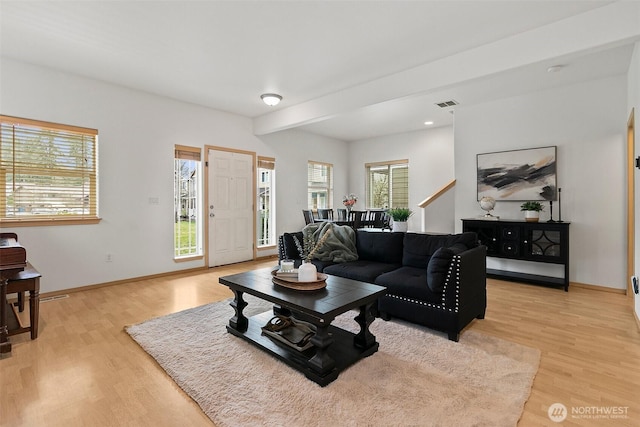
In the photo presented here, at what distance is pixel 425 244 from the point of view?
336 centimetres

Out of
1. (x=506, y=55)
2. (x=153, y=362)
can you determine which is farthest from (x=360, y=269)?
(x=506, y=55)

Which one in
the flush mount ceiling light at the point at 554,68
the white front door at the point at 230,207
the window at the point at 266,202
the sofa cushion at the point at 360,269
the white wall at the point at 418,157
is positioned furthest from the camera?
the white wall at the point at 418,157

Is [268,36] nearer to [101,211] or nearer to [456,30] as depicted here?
[456,30]

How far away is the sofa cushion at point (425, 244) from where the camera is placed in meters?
3.17

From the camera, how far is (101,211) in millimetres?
4234

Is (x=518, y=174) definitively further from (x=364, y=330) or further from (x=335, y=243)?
(x=364, y=330)

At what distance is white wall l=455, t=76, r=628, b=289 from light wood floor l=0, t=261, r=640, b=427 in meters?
0.54

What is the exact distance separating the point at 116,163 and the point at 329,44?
10.7 feet

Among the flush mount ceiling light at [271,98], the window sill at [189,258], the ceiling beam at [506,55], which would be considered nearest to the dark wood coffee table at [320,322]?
the ceiling beam at [506,55]

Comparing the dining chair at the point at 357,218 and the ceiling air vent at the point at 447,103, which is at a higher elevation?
the ceiling air vent at the point at 447,103

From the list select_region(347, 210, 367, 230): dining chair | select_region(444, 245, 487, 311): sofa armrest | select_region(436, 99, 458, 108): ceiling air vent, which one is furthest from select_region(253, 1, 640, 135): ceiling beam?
select_region(347, 210, 367, 230): dining chair

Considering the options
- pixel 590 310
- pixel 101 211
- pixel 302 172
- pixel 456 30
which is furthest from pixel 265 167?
pixel 590 310

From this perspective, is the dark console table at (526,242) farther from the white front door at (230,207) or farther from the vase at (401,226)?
the white front door at (230,207)

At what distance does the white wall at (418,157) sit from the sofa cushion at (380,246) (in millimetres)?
3462
